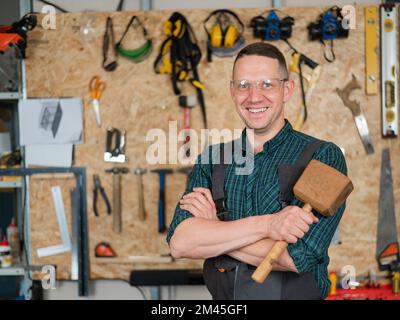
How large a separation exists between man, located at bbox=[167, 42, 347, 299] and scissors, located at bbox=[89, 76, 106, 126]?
1.16 meters

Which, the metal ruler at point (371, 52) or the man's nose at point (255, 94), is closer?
the man's nose at point (255, 94)

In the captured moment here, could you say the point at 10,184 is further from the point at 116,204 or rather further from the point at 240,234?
the point at 240,234

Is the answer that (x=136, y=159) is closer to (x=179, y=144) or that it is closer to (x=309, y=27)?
(x=179, y=144)

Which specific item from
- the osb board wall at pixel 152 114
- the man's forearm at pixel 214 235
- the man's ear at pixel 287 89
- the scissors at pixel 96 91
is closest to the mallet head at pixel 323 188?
the man's forearm at pixel 214 235

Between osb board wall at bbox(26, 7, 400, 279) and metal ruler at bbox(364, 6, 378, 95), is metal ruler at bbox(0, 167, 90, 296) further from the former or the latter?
metal ruler at bbox(364, 6, 378, 95)

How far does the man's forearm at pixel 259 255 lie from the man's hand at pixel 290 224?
1.6 inches

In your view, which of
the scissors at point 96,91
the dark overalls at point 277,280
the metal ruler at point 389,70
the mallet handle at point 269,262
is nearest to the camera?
the mallet handle at point 269,262

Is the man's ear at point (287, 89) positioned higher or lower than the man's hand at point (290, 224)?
higher

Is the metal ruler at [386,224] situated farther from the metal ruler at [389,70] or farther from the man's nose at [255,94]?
the man's nose at [255,94]

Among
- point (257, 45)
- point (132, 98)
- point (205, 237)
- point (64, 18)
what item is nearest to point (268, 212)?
point (205, 237)

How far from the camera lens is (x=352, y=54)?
236cm

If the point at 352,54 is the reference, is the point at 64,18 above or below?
above

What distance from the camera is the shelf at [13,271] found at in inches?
95.1

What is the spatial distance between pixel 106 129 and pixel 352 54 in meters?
1.24
